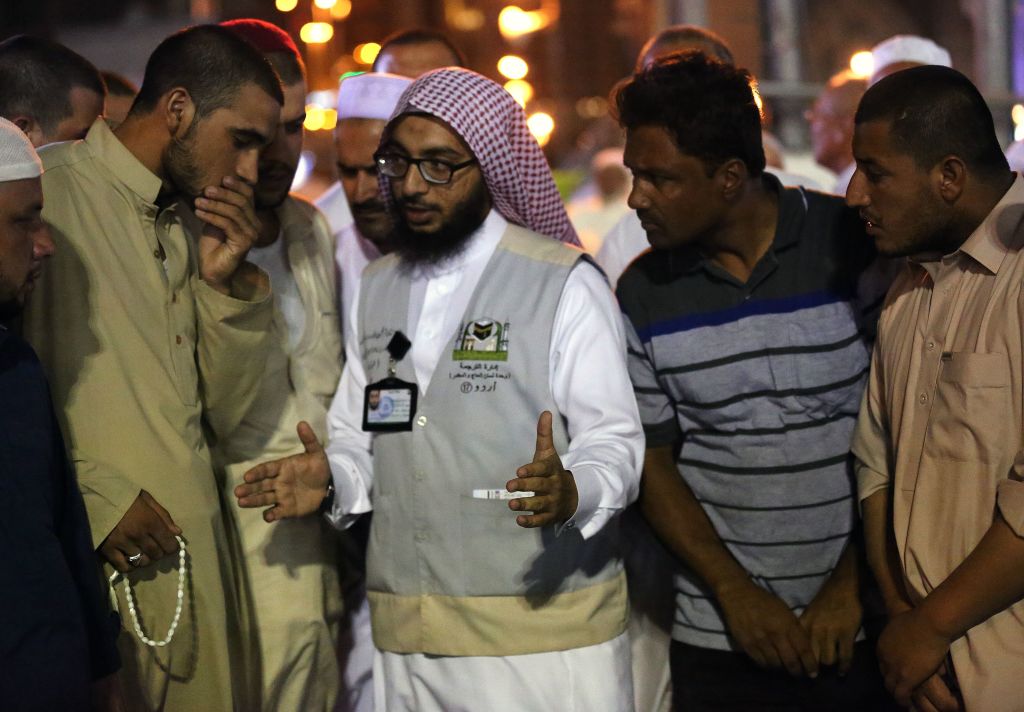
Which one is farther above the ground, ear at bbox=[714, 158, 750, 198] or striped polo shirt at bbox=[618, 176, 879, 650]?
ear at bbox=[714, 158, 750, 198]

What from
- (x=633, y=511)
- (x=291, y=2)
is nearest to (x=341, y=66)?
(x=291, y=2)

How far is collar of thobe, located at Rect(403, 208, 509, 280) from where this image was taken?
11.0 feet

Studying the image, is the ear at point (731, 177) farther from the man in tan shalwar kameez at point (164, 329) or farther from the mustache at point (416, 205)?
the man in tan shalwar kameez at point (164, 329)

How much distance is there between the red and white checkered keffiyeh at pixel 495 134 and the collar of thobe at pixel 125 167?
2.10 feet

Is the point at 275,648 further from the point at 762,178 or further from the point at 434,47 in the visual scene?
the point at 434,47

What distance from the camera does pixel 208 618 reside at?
10.3 ft

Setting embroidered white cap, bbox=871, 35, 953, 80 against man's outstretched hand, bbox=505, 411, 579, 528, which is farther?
embroidered white cap, bbox=871, 35, 953, 80

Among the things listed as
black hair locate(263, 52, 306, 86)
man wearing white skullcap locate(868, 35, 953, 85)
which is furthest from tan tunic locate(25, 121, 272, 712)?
man wearing white skullcap locate(868, 35, 953, 85)

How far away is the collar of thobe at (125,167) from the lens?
10.2 ft

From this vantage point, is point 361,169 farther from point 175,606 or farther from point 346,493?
point 175,606

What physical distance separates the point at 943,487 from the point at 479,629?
1117mm

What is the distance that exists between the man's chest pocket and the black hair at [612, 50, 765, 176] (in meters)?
0.83

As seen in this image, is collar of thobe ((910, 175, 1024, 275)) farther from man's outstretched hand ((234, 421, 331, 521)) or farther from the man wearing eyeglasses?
man's outstretched hand ((234, 421, 331, 521))

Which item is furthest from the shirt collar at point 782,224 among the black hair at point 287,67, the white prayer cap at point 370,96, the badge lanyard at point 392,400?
the black hair at point 287,67
